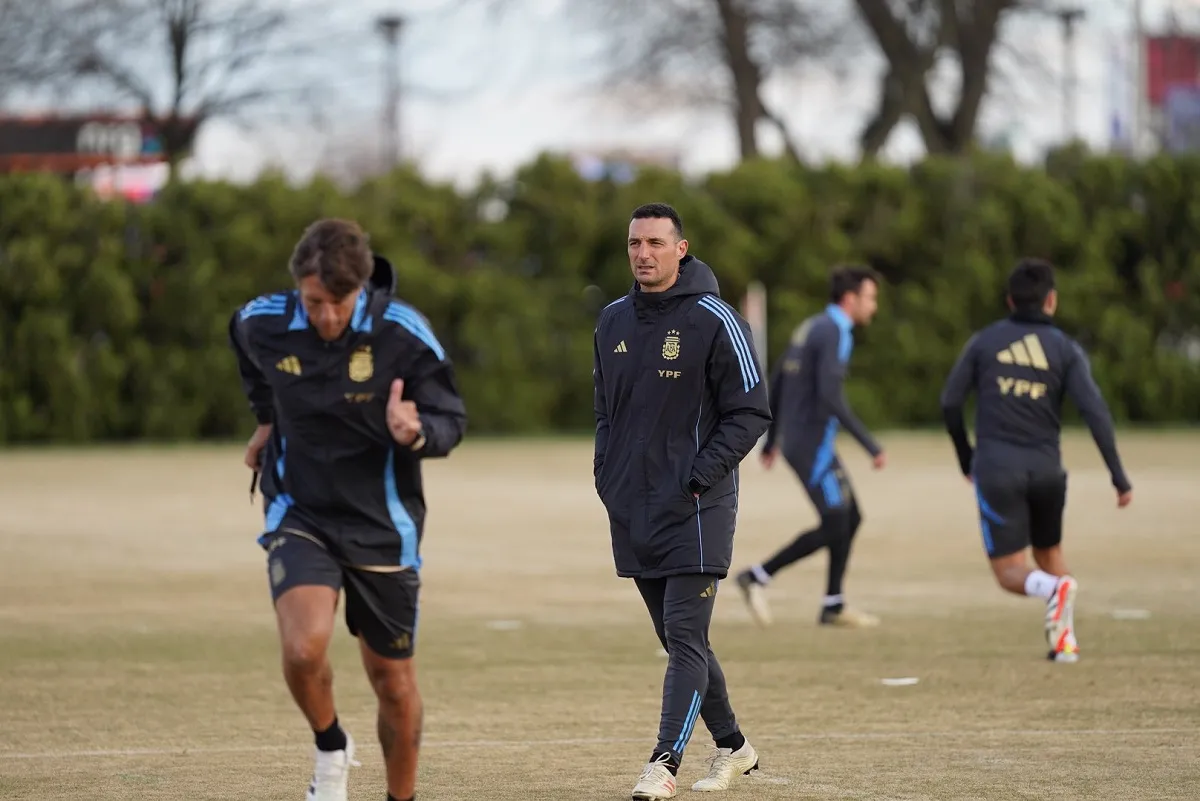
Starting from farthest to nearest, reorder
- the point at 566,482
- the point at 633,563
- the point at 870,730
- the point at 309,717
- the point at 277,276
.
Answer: the point at 277,276 → the point at 566,482 → the point at 870,730 → the point at 633,563 → the point at 309,717

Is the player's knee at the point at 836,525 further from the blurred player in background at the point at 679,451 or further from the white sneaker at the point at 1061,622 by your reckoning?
the blurred player in background at the point at 679,451

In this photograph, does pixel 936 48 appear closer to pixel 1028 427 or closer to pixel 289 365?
pixel 1028 427

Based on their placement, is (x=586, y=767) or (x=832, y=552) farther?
(x=832, y=552)

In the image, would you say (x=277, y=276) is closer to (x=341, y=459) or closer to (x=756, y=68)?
(x=756, y=68)

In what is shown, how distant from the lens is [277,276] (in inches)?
1101

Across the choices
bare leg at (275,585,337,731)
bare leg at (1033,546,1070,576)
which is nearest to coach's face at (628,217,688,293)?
bare leg at (275,585,337,731)

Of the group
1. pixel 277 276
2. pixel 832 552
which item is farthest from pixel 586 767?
pixel 277 276

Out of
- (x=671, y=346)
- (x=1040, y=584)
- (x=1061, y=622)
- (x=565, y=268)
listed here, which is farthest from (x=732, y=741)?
(x=565, y=268)

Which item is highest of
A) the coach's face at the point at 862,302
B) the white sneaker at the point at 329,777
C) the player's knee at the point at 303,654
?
the coach's face at the point at 862,302

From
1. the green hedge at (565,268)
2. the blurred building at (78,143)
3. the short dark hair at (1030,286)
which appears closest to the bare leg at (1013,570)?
the short dark hair at (1030,286)

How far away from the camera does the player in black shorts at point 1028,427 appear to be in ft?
32.7

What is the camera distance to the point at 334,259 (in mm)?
5805

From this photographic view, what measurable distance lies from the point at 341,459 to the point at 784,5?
33234 millimetres

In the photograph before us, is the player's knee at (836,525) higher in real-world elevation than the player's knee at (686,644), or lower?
lower
